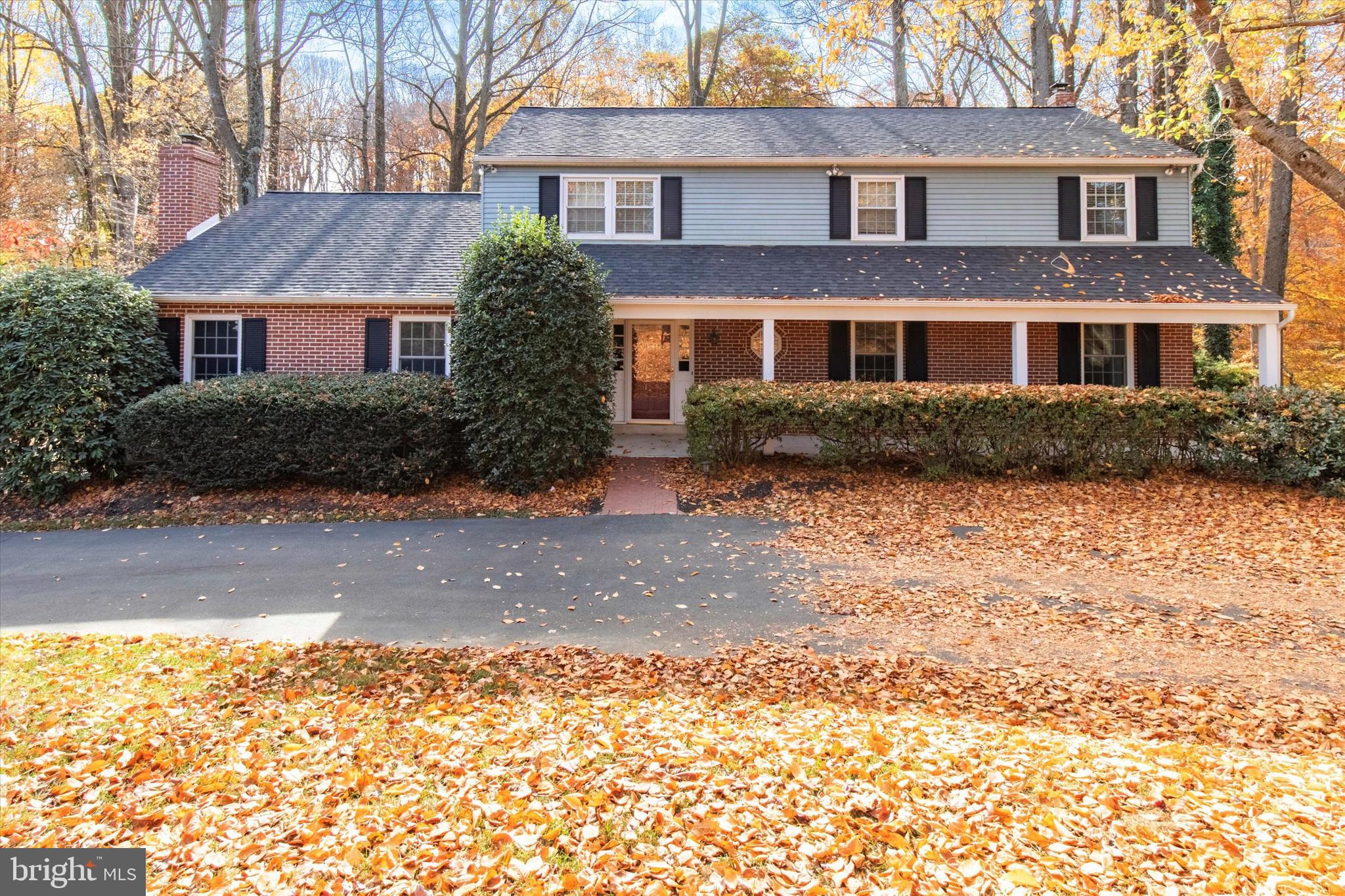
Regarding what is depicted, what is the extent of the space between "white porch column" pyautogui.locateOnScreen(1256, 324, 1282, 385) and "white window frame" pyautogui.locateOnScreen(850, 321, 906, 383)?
5533 millimetres

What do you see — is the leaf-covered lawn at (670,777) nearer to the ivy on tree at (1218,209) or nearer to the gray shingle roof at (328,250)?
the gray shingle roof at (328,250)

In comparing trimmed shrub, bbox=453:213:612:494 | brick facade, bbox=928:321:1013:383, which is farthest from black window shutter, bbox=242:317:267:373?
brick facade, bbox=928:321:1013:383

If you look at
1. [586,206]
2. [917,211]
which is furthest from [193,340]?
[917,211]

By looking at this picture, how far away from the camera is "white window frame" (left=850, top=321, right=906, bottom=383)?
14000mm

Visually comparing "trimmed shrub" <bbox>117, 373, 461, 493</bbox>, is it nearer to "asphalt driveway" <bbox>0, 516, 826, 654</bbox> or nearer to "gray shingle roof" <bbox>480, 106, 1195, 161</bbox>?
"asphalt driveway" <bbox>0, 516, 826, 654</bbox>

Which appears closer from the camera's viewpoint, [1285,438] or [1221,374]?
[1285,438]

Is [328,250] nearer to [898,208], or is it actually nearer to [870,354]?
[870,354]

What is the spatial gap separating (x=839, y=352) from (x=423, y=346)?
310 inches

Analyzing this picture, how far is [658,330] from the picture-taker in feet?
48.0

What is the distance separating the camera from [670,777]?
3346mm

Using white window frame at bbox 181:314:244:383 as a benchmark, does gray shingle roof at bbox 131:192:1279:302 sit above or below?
above

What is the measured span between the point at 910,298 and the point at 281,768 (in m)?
11.2

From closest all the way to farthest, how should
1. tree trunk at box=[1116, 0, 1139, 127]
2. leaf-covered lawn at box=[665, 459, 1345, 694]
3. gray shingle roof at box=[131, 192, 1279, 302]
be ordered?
leaf-covered lawn at box=[665, 459, 1345, 694], gray shingle roof at box=[131, 192, 1279, 302], tree trunk at box=[1116, 0, 1139, 127]

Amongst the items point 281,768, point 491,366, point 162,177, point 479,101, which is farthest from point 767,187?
point 479,101
